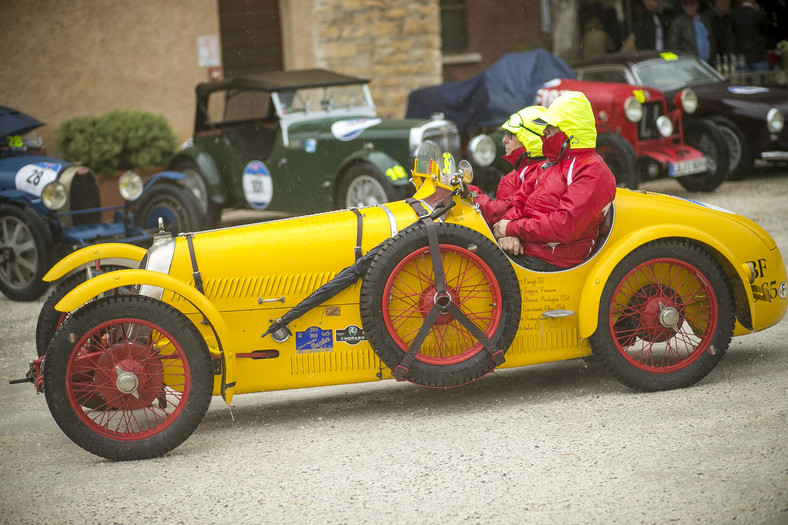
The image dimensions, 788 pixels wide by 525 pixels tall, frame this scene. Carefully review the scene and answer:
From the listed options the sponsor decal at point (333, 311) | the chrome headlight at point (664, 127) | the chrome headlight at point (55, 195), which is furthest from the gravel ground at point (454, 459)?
the chrome headlight at point (664, 127)

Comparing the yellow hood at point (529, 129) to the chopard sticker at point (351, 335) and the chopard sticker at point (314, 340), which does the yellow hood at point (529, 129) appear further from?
the chopard sticker at point (314, 340)

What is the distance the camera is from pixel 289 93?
34.4 ft

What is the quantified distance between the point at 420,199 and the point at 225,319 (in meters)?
1.17

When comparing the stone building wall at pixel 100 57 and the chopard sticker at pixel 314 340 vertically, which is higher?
the stone building wall at pixel 100 57

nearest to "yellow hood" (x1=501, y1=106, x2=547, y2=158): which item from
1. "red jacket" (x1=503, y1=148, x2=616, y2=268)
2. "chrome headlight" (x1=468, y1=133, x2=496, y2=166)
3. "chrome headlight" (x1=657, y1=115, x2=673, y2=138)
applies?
"red jacket" (x1=503, y1=148, x2=616, y2=268)

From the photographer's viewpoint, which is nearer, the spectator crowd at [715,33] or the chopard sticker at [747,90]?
the chopard sticker at [747,90]

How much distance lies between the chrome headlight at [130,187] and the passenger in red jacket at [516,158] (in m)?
5.23

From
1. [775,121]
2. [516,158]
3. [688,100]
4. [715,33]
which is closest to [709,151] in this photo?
[688,100]

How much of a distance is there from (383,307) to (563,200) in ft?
3.46

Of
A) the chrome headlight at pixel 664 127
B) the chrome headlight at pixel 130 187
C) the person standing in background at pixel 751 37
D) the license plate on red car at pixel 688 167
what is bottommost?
the license plate on red car at pixel 688 167

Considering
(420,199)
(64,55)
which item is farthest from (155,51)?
(420,199)

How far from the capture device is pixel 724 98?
11.8m

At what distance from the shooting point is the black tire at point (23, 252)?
26.8 ft

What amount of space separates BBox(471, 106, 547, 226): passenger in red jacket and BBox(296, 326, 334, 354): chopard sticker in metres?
1.07
